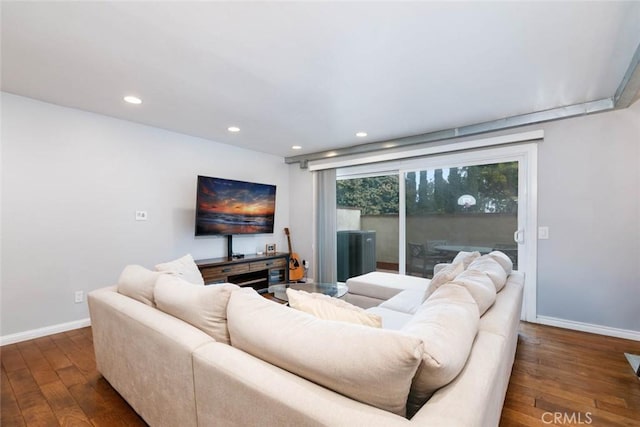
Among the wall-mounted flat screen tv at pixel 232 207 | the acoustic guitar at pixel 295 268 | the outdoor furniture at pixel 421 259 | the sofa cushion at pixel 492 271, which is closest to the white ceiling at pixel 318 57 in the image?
the wall-mounted flat screen tv at pixel 232 207

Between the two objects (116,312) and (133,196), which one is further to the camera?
(133,196)

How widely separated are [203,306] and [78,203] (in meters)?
2.73

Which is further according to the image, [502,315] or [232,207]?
[232,207]

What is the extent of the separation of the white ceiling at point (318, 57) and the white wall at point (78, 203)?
0.32 m

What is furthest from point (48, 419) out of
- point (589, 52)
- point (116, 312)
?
point (589, 52)

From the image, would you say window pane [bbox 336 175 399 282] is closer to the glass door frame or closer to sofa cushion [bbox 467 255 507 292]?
the glass door frame

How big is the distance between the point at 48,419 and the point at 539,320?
430 centimetres

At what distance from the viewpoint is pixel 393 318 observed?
2186 mm

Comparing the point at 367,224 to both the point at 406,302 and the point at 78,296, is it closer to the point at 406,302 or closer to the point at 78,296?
the point at 406,302

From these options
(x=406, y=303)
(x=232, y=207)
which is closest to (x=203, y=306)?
(x=406, y=303)

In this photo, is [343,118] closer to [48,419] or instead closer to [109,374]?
[109,374]

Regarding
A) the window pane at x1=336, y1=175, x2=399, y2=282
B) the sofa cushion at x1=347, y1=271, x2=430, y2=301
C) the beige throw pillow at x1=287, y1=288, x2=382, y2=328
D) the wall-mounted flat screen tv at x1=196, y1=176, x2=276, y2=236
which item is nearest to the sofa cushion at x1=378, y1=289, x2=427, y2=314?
the sofa cushion at x1=347, y1=271, x2=430, y2=301

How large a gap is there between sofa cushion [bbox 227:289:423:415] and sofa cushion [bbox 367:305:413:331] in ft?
3.59

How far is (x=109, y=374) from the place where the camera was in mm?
1939
